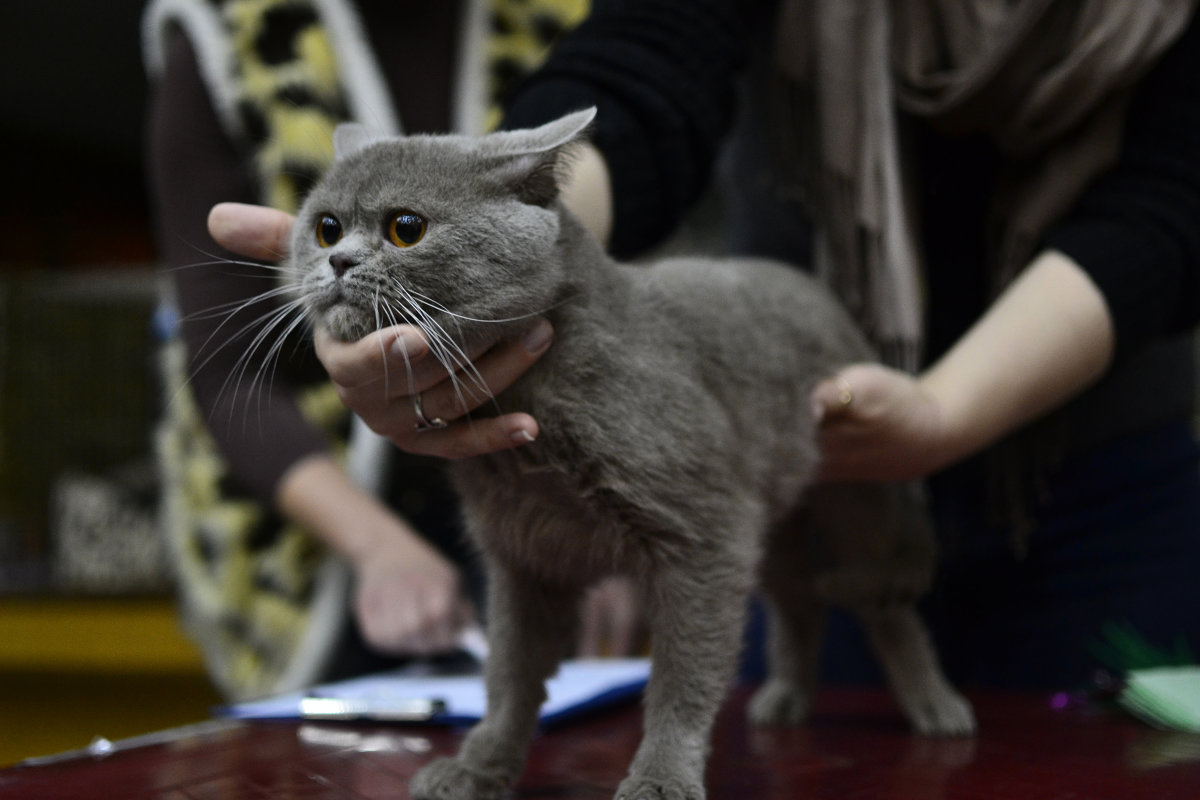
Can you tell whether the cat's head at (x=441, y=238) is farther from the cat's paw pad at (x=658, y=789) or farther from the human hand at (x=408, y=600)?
the human hand at (x=408, y=600)

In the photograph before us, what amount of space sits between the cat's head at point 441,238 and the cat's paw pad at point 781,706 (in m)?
0.53

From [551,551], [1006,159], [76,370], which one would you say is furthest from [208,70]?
[76,370]

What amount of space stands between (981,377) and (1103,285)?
160mm

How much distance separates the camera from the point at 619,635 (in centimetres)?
148

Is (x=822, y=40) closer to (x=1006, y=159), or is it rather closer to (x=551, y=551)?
(x=1006, y=159)

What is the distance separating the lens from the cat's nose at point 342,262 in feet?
2.16

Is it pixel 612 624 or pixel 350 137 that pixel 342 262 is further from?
pixel 612 624

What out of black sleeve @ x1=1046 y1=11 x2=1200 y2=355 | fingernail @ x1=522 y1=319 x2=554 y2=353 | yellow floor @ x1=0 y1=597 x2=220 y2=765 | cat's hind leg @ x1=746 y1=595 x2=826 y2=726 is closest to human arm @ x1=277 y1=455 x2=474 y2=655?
cat's hind leg @ x1=746 y1=595 x2=826 y2=726

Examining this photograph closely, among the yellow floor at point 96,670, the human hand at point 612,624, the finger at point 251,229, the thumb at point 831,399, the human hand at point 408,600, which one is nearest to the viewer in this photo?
the finger at point 251,229

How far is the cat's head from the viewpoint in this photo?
0.66m

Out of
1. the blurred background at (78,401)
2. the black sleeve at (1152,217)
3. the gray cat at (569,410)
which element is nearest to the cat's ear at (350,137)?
the gray cat at (569,410)

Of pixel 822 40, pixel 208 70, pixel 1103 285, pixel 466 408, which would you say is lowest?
pixel 466 408

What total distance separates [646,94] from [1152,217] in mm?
532

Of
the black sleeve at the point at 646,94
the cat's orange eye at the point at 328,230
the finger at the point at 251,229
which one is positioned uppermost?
the black sleeve at the point at 646,94
